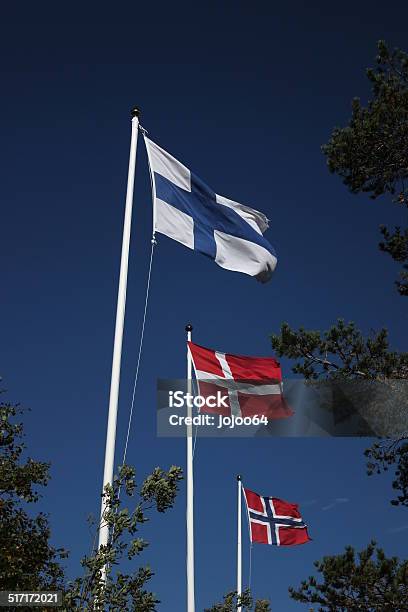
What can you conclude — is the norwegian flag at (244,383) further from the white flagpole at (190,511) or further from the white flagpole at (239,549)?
the white flagpole at (239,549)

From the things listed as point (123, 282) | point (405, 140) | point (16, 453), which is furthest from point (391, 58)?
point (16, 453)

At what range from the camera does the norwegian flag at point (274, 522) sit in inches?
1044

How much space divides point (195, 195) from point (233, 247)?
131 centimetres

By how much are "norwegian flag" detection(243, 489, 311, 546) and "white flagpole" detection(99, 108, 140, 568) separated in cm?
1769

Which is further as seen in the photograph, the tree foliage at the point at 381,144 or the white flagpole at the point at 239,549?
the white flagpole at the point at 239,549

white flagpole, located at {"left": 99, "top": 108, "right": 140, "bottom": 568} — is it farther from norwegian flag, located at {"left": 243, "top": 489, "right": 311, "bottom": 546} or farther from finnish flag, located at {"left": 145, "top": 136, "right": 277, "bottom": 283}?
norwegian flag, located at {"left": 243, "top": 489, "right": 311, "bottom": 546}

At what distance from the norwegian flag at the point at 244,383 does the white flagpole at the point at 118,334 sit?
6.42 m

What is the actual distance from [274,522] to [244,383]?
39.0 feet

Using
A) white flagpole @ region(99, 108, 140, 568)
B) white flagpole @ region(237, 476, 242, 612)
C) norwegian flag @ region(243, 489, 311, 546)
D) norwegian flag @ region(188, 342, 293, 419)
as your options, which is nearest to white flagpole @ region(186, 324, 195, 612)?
norwegian flag @ region(188, 342, 293, 419)

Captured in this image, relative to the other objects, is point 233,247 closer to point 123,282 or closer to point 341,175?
point 123,282

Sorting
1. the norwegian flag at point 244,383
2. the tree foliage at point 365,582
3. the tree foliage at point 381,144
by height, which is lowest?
the tree foliage at point 365,582

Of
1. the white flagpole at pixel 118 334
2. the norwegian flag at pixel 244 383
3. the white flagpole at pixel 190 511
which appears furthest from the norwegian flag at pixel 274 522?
the white flagpole at pixel 118 334

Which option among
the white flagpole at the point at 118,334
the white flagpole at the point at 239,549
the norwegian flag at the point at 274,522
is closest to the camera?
the white flagpole at the point at 118,334

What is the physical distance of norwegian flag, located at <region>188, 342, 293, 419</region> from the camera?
16.8m
